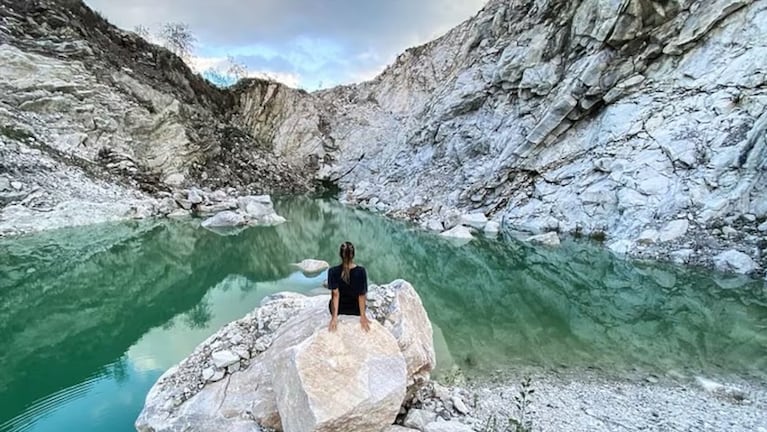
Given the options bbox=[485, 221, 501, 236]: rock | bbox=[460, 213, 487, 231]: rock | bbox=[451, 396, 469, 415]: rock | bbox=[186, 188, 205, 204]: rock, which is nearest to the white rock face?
bbox=[451, 396, 469, 415]: rock

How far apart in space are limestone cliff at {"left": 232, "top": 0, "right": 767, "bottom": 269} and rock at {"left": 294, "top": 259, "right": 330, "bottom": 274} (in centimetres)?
1076

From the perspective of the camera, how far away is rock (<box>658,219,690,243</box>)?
1827 cm

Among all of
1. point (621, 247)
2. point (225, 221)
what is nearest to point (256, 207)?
point (225, 221)

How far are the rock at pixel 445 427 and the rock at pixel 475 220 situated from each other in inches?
790

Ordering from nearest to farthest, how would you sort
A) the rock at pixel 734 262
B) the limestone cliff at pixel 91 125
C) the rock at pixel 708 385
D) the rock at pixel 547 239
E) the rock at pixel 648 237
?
the rock at pixel 708 385 < the rock at pixel 734 262 < the rock at pixel 648 237 < the rock at pixel 547 239 < the limestone cliff at pixel 91 125

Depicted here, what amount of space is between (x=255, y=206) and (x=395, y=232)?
880cm

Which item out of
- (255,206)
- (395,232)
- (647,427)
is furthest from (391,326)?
(255,206)

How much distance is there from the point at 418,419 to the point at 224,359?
104 inches

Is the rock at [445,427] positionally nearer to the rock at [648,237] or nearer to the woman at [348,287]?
the woman at [348,287]

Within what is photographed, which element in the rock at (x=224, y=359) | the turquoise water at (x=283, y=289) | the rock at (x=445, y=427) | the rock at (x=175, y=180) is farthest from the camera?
the rock at (x=175, y=180)

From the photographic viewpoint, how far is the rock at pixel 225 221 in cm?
2559

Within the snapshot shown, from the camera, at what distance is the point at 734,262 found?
1612 centimetres

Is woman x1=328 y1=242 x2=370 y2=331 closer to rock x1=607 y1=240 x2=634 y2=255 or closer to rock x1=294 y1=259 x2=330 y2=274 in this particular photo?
rock x1=294 y1=259 x2=330 y2=274

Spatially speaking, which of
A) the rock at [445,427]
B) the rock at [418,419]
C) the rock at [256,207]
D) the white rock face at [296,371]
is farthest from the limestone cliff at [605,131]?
the white rock face at [296,371]
